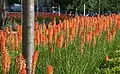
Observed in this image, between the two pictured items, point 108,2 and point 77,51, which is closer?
point 77,51

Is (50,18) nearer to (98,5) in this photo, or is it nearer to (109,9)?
(98,5)

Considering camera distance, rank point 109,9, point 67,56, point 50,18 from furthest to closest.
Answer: point 109,9 < point 50,18 < point 67,56

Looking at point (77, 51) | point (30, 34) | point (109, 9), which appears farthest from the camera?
point (109, 9)

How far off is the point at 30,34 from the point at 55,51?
2384mm

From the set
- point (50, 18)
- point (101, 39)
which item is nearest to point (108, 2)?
point (50, 18)

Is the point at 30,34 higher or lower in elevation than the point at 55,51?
higher

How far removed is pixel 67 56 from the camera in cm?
643

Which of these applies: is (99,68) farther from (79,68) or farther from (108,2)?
(108,2)

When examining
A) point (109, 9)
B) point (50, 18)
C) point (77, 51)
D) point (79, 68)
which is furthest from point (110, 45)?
point (109, 9)

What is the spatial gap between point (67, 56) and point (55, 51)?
0.97 ft

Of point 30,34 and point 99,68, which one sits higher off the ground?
point 30,34

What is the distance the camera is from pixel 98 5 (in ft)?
117

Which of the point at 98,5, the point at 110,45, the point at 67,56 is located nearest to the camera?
the point at 67,56

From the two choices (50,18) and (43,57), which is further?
(50,18)
